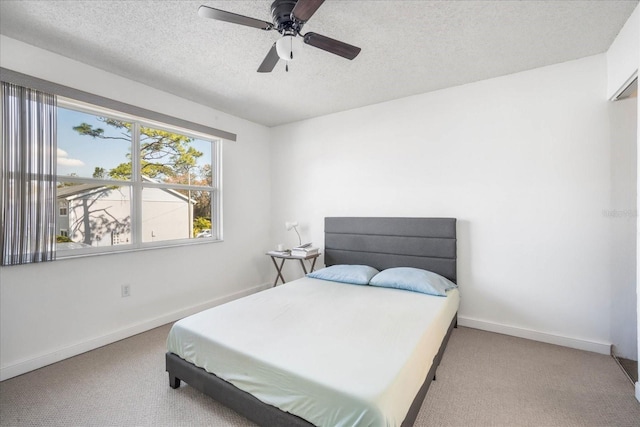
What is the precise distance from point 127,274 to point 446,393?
2995 mm

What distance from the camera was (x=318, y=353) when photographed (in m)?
1.57

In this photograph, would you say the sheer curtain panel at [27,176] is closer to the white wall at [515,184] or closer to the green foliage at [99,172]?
the green foliage at [99,172]

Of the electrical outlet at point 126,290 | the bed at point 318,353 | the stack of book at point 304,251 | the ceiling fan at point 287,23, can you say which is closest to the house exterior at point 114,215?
the electrical outlet at point 126,290

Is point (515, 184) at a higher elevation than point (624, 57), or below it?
below

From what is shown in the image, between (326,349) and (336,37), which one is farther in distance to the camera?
(336,37)

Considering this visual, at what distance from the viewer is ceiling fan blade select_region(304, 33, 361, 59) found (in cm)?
178

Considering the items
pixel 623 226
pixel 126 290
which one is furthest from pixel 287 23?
pixel 623 226

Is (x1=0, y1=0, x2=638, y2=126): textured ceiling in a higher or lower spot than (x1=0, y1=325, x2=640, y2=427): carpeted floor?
higher

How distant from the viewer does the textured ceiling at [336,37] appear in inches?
73.2

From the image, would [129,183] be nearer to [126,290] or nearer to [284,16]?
[126,290]

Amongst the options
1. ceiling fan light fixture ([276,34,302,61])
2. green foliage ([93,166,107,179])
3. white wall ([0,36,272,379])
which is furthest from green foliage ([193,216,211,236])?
ceiling fan light fixture ([276,34,302,61])

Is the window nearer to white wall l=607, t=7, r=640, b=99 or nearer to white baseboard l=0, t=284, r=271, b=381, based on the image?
white baseboard l=0, t=284, r=271, b=381

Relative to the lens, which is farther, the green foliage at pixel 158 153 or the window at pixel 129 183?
the green foliage at pixel 158 153

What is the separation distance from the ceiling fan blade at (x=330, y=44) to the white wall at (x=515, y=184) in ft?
5.25
